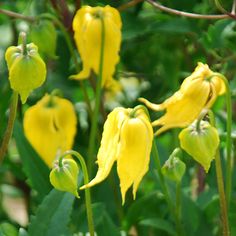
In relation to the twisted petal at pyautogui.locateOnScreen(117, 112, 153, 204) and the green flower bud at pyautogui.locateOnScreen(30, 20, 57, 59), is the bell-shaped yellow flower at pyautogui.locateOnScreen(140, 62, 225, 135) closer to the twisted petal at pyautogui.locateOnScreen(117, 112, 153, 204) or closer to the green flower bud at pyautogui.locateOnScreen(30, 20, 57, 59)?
the twisted petal at pyautogui.locateOnScreen(117, 112, 153, 204)

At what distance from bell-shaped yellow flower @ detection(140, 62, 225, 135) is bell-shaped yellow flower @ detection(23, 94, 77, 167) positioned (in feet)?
0.99

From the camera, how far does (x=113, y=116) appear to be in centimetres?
135

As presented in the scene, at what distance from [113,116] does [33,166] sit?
1.31 ft

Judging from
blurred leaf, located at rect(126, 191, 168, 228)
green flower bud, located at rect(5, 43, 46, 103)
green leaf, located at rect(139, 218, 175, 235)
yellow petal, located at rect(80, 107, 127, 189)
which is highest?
green flower bud, located at rect(5, 43, 46, 103)

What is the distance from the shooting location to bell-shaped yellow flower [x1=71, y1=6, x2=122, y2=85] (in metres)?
1.61

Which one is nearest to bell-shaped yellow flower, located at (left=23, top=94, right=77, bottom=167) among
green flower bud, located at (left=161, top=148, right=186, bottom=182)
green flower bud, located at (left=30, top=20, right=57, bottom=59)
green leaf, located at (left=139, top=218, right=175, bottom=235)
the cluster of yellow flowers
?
the cluster of yellow flowers

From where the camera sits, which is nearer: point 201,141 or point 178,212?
point 201,141

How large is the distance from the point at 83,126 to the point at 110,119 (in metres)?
0.71

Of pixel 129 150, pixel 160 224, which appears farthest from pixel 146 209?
pixel 129 150

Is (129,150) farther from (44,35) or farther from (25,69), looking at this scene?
(44,35)

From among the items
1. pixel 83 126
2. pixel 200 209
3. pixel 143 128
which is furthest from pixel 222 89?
pixel 83 126

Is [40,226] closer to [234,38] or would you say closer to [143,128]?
[143,128]

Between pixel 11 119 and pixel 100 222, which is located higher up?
pixel 11 119

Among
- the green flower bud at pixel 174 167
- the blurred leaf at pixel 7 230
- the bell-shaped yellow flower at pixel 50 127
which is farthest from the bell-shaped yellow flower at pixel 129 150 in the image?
the bell-shaped yellow flower at pixel 50 127
